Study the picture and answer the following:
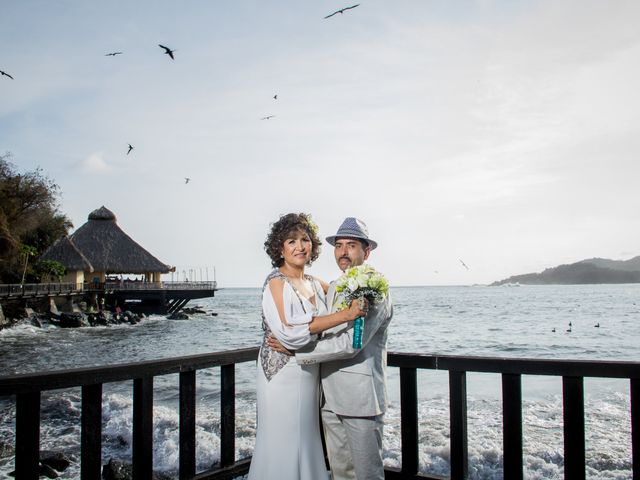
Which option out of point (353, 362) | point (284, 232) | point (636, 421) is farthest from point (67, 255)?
point (636, 421)

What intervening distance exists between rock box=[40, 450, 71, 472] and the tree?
31107mm

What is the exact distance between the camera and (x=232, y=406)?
3674 millimetres

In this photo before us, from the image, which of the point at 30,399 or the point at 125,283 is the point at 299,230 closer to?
the point at 30,399

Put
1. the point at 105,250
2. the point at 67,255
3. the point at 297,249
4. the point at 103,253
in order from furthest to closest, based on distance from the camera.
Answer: the point at 105,250
the point at 103,253
the point at 67,255
the point at 297,249

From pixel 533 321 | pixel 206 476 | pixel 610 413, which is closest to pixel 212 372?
pixel 610 413

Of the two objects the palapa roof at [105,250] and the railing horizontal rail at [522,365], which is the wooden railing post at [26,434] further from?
the palapa roof at [105,250]

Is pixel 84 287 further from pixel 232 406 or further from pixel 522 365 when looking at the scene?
pixel 522 365

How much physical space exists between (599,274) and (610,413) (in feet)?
618

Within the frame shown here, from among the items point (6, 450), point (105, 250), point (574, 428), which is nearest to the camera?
point (574, 428)

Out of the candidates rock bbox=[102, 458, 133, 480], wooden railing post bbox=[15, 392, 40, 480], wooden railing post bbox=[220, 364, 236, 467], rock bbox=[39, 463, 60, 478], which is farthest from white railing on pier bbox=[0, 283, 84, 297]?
wooden railing post bbox=[15, 392, 40, 480]

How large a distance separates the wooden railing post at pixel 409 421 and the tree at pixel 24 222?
36.4m

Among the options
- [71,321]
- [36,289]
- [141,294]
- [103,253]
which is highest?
[103,253]

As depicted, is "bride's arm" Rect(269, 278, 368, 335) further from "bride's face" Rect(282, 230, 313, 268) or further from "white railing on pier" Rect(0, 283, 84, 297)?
"white railing on pier" Rect(0, 283, 84, 297)

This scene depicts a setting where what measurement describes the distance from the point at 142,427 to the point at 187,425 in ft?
1.12
